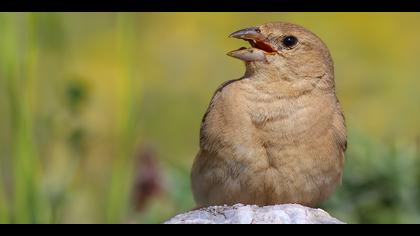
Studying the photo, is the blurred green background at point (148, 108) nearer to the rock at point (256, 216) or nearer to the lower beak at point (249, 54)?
the lower beak at point (249, 54)

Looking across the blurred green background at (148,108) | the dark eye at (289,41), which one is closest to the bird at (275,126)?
the dark eye at (289,41)

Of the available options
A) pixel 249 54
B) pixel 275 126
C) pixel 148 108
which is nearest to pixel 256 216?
pixel 275 126

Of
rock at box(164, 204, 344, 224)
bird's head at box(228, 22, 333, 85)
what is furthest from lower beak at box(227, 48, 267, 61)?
rock at box(164, 204, 344, 224)

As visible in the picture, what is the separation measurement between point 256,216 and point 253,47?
1.13 m

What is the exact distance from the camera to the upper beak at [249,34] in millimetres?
3613

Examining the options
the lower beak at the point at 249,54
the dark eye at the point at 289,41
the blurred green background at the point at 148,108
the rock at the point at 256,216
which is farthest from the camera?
the blurred green background at the point at 148,108

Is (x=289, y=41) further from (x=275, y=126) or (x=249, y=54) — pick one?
(x=275, y=126)

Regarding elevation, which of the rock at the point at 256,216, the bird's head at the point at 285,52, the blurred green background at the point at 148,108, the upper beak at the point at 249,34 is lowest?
the blurred green background at the point at 148,108

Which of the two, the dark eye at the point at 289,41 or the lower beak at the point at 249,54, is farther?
the dark eye at the point at 289,41

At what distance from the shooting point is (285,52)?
377 centimetres

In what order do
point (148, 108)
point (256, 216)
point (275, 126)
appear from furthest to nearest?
1. point (148, 108)
2. point (275, 126)
3. point (256, 216)
